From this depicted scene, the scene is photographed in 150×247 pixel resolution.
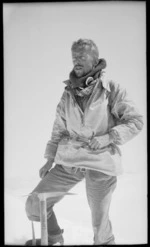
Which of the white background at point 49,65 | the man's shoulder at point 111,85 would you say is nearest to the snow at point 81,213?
the white background at point 49,65

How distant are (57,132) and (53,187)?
12.6 inches

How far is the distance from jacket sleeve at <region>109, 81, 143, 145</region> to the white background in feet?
0.16

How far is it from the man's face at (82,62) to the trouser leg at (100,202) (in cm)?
58

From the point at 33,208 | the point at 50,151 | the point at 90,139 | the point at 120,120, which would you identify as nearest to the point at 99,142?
the point at 90,139

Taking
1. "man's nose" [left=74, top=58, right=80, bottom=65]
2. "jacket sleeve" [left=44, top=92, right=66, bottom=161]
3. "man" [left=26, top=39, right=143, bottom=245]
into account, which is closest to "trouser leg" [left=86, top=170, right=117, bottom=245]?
"man" [left=26, top=39, right=143, bottom=245]

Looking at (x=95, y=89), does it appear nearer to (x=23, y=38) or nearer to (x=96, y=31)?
(x=96, y=31)

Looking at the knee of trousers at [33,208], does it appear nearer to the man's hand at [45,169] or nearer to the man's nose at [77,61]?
the man's hand at [45,169]

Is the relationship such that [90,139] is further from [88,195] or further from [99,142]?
[88,195]

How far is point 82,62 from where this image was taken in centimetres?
249

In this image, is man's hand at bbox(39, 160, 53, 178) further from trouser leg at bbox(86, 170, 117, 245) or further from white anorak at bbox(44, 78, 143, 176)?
trouser leg at bbox(86, 170, 117, 245)

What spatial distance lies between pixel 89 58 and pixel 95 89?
0.60ft

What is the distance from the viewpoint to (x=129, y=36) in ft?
8.37

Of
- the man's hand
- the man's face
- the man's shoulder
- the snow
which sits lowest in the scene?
the snow

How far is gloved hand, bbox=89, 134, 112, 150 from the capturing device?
2.45 m
